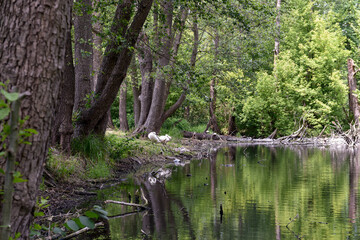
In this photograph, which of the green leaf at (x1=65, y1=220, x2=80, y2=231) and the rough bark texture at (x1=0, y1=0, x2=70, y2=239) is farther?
the green leaf at (x1=65, y1=220, x2=80, y2=231)

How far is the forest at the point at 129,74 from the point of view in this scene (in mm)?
2236

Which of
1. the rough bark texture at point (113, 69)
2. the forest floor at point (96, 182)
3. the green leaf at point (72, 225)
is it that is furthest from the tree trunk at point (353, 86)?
the green leaf at point (72, 225)

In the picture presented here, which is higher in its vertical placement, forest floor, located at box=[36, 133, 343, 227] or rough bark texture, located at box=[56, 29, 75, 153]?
rough bark texture, located at box=[56, 29, 75, 153]

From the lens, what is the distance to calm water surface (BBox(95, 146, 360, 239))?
17.3ft

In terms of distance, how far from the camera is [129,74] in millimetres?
20594

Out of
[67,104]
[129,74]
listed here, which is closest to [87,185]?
[67,104]

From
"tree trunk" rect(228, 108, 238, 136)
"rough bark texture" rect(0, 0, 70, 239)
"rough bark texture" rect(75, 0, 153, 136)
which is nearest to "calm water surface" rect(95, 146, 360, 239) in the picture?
"rough bark texture" rect(75, 0, 153, 136)

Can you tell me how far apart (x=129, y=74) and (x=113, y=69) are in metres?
11.2

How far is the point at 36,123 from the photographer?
7.42 ft

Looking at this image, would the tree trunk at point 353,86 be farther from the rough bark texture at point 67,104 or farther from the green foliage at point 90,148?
the rough bark texture at point 67,104

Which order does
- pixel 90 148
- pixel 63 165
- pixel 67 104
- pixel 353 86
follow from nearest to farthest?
pixel 63 165, pixel 67 104, pixel 90 148, pixel 353 86

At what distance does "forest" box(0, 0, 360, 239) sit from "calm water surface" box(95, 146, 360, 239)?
1.72 meters

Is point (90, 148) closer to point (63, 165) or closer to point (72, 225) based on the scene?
point (63, 165)

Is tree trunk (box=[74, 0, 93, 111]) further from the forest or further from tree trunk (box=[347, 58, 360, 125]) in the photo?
tree trunk (box=[347, 58, 360, 125])
